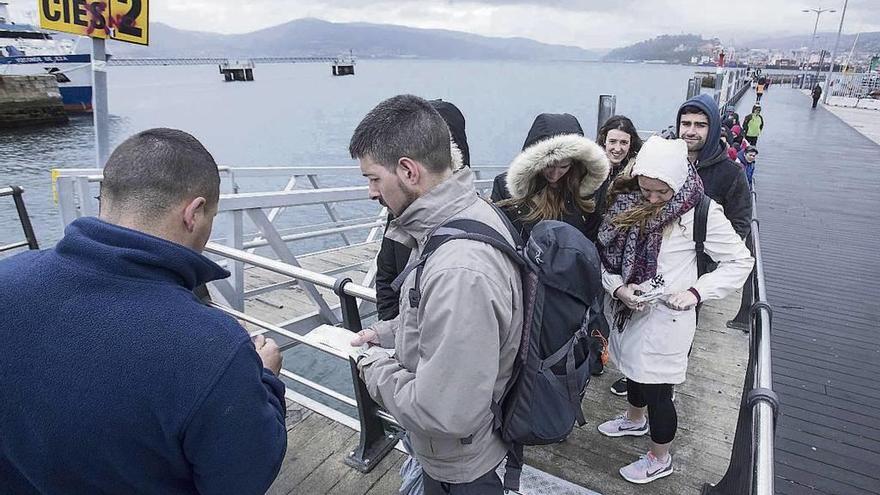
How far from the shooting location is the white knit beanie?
2.46m

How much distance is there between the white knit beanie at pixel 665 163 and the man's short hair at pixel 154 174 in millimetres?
1961

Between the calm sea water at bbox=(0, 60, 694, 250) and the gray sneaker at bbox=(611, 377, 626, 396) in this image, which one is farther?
the calm sea water at bbox=(0, 60, 694, 250)

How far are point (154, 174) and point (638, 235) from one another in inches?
86.7

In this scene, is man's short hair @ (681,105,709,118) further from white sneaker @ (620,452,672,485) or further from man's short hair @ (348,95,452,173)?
man's short hair @ (348,95,452,173)

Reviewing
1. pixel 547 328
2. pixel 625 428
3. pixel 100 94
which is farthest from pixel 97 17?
pixel 625 428

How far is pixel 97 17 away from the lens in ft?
11.0

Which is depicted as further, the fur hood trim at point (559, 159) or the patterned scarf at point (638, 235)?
the fur hood trim at point (559, 159)

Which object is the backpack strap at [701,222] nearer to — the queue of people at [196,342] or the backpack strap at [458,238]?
the queue of people at [196,342]

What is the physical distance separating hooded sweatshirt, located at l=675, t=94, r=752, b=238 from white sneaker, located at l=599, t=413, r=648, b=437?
1.45 m

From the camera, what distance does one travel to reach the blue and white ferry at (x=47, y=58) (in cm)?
3428

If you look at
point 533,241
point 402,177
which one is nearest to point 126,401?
point 402,177

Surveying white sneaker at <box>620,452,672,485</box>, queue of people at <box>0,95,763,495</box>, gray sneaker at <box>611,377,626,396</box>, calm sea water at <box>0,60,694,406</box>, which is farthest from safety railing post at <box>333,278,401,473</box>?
calm sea water at <box>0,60,694,406</box>

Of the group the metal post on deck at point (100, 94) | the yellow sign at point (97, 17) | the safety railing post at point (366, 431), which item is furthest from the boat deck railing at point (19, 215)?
the safety railing post at point (366, 431)

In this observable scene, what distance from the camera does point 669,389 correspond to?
266 cm
